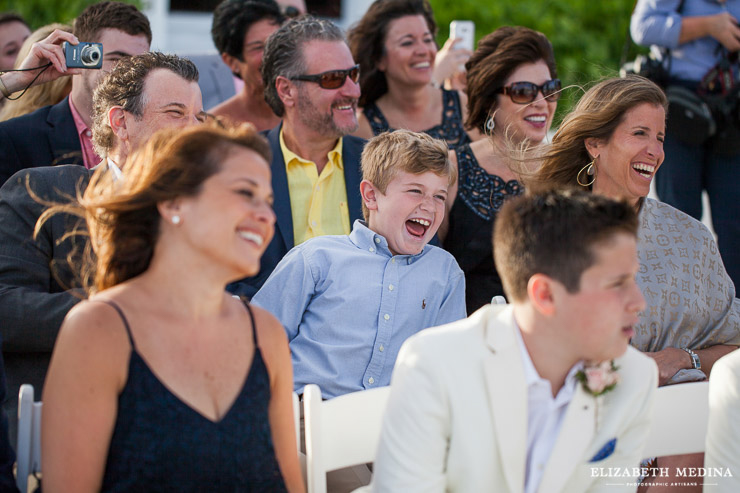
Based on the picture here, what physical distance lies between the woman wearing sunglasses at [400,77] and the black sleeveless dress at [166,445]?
3100mm

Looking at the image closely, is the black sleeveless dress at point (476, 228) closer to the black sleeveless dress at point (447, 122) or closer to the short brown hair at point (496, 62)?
the short brown hair at point (496, 62)

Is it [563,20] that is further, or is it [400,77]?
[563,20]

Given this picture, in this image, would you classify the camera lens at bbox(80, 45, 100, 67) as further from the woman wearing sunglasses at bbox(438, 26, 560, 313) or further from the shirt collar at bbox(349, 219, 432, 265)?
the woman wearing sunglasses at bbox(438, 26, 560, 313)

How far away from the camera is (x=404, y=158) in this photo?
3475 mm

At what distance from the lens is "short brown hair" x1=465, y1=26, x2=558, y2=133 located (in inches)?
178

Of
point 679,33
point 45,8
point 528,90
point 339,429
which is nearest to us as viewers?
point 339,429

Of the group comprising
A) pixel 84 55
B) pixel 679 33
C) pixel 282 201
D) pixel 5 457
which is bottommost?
pixel 5 457

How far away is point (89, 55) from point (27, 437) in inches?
84.4

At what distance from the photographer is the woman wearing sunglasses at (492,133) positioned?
413 centimetres

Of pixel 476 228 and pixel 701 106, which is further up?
pixel 701 106

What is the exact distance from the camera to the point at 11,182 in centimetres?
325

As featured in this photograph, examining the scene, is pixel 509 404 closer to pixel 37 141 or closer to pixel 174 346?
pixel 174 346

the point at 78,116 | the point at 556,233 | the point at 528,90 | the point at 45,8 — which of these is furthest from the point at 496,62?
the point at 45,8

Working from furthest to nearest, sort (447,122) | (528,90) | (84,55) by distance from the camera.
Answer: (447,122) < (528,90) < (84,55)
